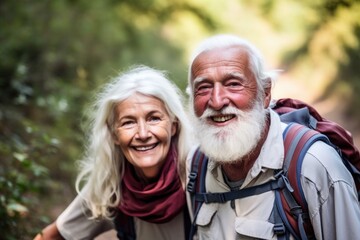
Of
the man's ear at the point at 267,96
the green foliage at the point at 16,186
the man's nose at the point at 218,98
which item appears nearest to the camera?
the man's nose at the point at 218,98

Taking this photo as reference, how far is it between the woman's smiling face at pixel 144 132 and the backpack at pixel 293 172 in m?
0.32

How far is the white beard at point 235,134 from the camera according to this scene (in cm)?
280

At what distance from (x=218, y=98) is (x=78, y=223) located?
1.65 m

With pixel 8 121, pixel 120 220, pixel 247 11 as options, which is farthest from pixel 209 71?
pixel 247 11

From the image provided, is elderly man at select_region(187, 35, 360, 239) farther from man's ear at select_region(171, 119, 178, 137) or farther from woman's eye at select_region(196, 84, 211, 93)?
man's ear at select_region(171, 119, 178, 137)

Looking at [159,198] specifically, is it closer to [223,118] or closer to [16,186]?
[223,118]

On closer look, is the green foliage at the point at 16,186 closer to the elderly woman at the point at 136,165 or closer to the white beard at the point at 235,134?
the elderly woman at the point at 136,165

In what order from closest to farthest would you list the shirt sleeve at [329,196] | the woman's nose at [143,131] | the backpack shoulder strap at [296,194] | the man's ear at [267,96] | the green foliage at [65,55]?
the shirt sleeve at [329,196] → the backpack shoulder strap at [296,194] → the man's ear at [267,96] → the woman's nose at [143,131] → the green foliage at [65,55]

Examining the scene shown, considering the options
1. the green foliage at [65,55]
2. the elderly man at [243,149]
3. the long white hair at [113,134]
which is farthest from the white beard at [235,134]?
the green foliage at [65,55]

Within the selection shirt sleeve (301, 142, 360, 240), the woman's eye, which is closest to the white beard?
the woman's eye

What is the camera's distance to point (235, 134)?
281 cm

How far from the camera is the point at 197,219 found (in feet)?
9.87

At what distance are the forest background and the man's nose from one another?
175cm

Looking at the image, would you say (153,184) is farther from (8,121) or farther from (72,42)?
(72,42)
